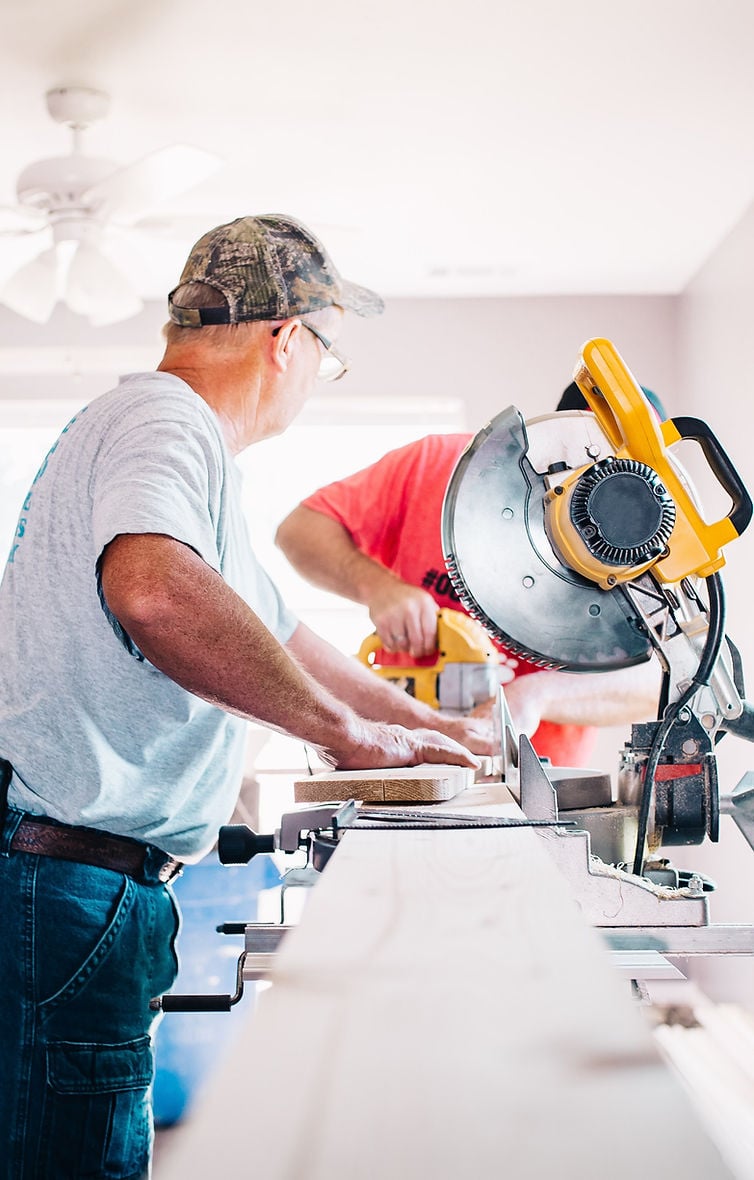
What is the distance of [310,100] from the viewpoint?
134 inches

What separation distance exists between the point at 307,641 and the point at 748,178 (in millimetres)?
3068

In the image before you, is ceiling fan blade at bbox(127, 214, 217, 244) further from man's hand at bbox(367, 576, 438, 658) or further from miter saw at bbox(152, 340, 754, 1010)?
miter saw at bbox(152, 340, 754, 1010)

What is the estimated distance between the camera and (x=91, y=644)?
4.12 ft

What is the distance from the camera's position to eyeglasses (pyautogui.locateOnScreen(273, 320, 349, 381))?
1635 millimetres

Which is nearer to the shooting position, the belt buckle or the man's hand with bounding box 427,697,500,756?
the belt buckle

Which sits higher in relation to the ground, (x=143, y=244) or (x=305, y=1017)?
(x=143, y=244)

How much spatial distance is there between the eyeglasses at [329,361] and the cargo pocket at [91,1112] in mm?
992

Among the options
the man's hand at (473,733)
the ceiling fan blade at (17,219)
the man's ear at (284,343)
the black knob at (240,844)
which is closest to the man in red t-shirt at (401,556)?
the man's hand at (473,733)

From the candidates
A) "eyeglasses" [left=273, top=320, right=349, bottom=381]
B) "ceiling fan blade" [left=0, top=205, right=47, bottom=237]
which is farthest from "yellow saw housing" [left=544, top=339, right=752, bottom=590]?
"ceiling fan blade" [left=0, top=205, right=47, bottom=237]

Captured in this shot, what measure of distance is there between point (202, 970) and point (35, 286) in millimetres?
2293

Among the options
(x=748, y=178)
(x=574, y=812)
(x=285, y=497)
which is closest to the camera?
(x=574, y=812)

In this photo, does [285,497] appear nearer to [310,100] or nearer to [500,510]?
[310,100]

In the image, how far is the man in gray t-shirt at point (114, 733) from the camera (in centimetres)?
113

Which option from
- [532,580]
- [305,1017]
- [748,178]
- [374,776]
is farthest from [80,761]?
[748,178]
